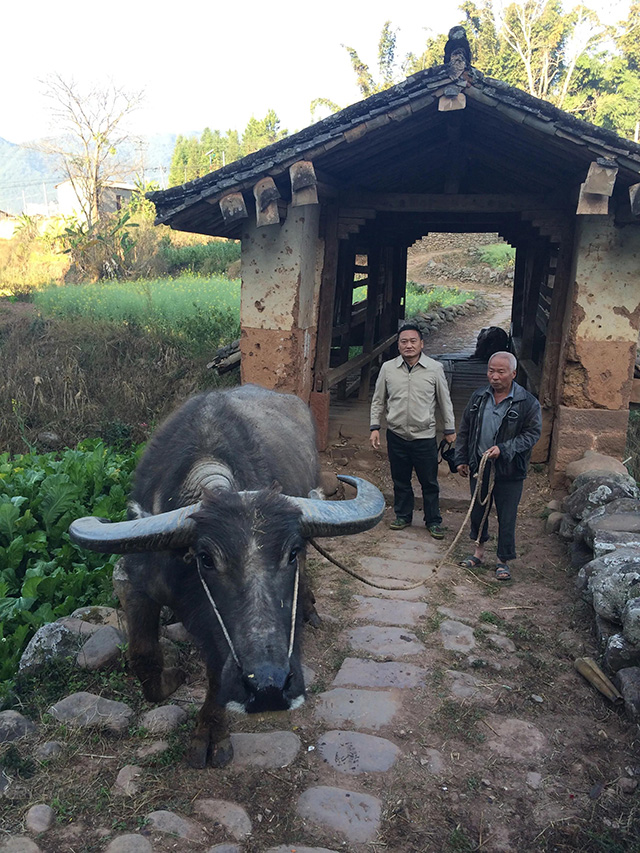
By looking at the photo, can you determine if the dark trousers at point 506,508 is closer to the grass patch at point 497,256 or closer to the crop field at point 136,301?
the crop field at point 136,301

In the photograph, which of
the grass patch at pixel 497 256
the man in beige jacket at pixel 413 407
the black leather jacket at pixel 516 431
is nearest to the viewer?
the black leather jacket at pixel 516 431

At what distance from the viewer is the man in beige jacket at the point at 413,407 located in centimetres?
563

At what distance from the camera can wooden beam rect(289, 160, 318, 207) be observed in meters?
5.80

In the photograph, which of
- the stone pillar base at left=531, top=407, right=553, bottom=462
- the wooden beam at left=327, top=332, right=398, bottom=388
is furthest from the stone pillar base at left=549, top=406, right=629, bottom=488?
the wooden beam at left=327, top=332, right=398, bottom=388

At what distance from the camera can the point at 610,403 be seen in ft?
21.5

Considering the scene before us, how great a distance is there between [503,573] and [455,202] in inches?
159

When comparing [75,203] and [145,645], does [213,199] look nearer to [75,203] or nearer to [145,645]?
[145,645]

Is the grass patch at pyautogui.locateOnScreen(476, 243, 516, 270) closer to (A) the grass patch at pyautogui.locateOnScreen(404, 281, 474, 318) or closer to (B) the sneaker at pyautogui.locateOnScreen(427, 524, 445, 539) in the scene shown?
(A) the grass patch at pyautogui.locateOnScreen(404, 281, 474, 318)

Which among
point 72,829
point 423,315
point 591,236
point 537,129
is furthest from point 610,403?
point 423,315

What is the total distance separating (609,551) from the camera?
14.9 feet

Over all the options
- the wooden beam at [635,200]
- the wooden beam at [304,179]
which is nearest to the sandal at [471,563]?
the wooden beam at [635,200]

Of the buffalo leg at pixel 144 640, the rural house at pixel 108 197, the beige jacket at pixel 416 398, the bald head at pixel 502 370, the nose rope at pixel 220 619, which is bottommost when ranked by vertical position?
the buffalo leg at pixel 144 640

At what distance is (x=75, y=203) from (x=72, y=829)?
39058mm

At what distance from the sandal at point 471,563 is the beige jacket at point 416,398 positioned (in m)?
1.10
